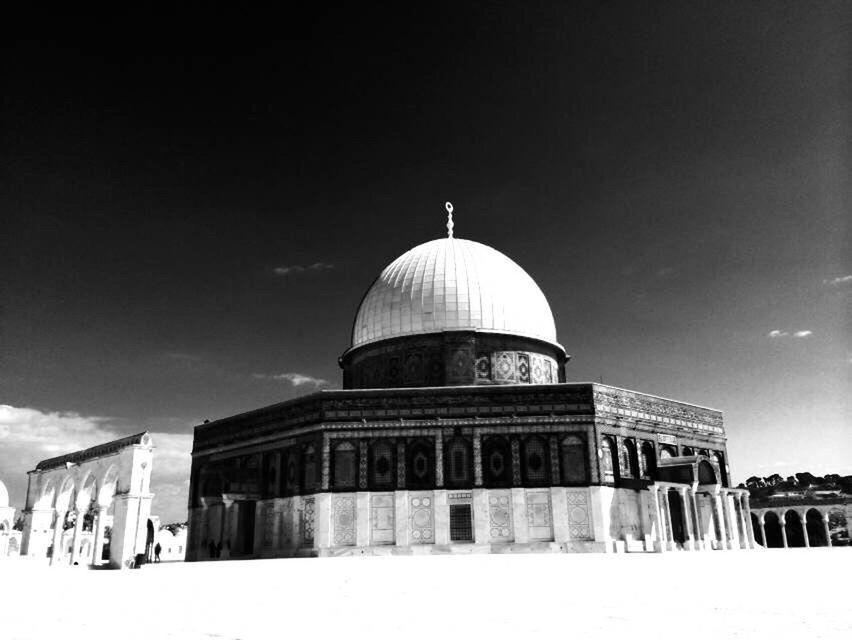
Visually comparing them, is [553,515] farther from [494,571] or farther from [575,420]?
[494,571]

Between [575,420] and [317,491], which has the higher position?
[575,420]

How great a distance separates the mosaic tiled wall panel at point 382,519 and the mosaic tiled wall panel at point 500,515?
4.05 meters

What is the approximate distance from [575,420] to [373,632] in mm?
22938

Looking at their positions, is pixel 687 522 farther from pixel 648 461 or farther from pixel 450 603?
pixel 450 603

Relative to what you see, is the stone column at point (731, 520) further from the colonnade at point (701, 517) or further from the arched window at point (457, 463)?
the arched window at point (457, 463)

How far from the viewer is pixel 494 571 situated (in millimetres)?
17609

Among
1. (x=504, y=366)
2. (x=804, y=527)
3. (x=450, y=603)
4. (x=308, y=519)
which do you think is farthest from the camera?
(x=804, y=527)

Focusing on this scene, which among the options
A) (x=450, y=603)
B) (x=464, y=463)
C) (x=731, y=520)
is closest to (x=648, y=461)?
(x=731, y=520)

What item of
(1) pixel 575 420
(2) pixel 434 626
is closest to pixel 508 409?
(1) pixel 575 420

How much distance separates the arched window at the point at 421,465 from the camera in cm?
2981

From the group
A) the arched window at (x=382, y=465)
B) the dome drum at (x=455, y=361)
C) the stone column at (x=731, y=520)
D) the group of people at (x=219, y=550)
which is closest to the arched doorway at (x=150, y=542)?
the group of people at (x=219, y=550)

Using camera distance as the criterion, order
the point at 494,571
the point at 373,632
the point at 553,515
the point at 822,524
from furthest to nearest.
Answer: the point at 822,524 → the point at 553,515 → the point at 494,571 → the point at 373,632

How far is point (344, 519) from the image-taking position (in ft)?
96.4

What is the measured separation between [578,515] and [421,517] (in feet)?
21.1
